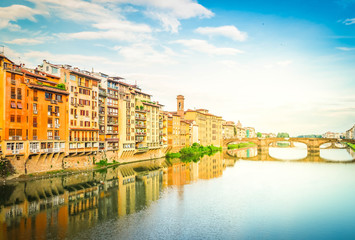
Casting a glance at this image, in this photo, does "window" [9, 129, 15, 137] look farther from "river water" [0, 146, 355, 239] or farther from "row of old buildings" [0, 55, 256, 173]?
"river water" [0, 146, 355, 239]

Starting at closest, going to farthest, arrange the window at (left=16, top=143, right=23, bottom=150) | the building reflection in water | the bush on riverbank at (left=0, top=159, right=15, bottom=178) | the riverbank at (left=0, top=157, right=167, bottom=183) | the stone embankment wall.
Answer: the building reflection in water, the bush on riverbank at (left=0, top=159, right=15, bottom=178), the riverbank at (left=0, top=157, right=167, bottom=183), the window at (left=16, top=143, right=23, bottom=150), the stone embankment wall

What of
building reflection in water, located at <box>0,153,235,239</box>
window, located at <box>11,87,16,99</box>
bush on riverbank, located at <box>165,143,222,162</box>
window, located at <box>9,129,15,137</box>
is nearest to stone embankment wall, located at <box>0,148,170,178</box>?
building reflection in water, located at <box>0,153,235,239</box>

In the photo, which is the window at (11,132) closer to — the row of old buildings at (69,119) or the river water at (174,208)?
the row of old buildings at (69,119)

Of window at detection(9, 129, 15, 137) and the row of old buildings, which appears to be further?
the row of old buildings

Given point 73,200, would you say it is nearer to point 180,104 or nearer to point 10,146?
point 10,146

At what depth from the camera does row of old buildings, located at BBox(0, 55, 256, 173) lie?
4638 cm

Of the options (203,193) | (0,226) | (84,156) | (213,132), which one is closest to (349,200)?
(203,193)

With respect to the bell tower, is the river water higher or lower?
lower

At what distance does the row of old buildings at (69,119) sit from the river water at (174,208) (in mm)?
5230

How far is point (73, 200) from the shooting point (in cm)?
3938

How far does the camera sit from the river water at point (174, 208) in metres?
28.3

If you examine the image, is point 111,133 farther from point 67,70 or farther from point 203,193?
point 203,193

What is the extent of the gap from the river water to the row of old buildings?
5.23 meters

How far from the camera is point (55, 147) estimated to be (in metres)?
53.8
